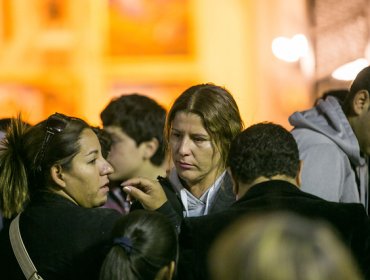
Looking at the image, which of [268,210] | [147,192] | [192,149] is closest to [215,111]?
[192,149]

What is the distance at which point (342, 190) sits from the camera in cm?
428

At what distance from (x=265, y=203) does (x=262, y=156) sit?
0.21 m

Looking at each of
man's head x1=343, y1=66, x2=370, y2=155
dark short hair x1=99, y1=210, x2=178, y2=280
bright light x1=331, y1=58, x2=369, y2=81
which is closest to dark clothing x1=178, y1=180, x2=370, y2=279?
dark short hair x1=99, y1=210, x2=178, y2=280

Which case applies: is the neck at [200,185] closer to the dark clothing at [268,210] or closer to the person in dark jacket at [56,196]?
the person in dark jacket at [56,196]

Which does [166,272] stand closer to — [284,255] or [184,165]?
[184,165]

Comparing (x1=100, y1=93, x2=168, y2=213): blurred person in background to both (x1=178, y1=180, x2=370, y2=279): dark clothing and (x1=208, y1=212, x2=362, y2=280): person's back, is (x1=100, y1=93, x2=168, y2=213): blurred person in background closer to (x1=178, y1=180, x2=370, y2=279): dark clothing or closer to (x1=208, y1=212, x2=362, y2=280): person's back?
(x1=178, y1=180, x2=370, y2=279): dark clothing

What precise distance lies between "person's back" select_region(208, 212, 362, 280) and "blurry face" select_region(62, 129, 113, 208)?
5.17ft

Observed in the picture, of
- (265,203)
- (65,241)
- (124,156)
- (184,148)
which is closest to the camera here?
(265,203)

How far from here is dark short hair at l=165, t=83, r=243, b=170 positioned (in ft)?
13.3

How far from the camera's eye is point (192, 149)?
4043mm

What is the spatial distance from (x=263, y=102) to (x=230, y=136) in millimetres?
4774

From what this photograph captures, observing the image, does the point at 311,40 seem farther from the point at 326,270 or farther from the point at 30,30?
the point at 326,270

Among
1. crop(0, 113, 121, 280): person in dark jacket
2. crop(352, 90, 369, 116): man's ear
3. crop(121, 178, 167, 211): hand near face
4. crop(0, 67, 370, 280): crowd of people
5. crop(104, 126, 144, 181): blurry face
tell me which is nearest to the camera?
crop(0, 67, 370, 280): crowd of people

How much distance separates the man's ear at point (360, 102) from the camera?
4.38 metres
